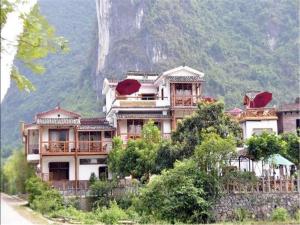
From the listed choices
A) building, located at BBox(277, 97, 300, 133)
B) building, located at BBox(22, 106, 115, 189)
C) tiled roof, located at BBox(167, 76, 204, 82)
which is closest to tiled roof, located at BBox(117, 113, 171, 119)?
building, located at BBox(22, 106, 115, 189)

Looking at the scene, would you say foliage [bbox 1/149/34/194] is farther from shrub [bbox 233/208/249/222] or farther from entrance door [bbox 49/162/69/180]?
shrub [bbox 233/208/249/222]

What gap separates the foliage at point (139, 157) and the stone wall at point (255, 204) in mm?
5089

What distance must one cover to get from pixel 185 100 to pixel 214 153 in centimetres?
1179

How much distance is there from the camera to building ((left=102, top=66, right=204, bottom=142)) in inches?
1152

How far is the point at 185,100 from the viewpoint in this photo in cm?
2975

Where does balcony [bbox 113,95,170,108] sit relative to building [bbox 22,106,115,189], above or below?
above

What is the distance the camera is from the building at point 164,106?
29.3 metres

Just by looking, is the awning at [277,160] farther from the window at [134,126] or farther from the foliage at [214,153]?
the window at [134,126]

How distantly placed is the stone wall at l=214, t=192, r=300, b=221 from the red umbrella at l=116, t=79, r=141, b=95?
13292 mm

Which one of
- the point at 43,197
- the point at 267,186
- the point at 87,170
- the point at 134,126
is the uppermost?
the point at 134,126

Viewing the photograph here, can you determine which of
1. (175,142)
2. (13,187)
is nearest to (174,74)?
(175,142)

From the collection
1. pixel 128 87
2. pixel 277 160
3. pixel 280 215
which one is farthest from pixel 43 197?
pixel 128 87

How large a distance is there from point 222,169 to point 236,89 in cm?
4634

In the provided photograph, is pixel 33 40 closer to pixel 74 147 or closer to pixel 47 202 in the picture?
pixel 47 202
